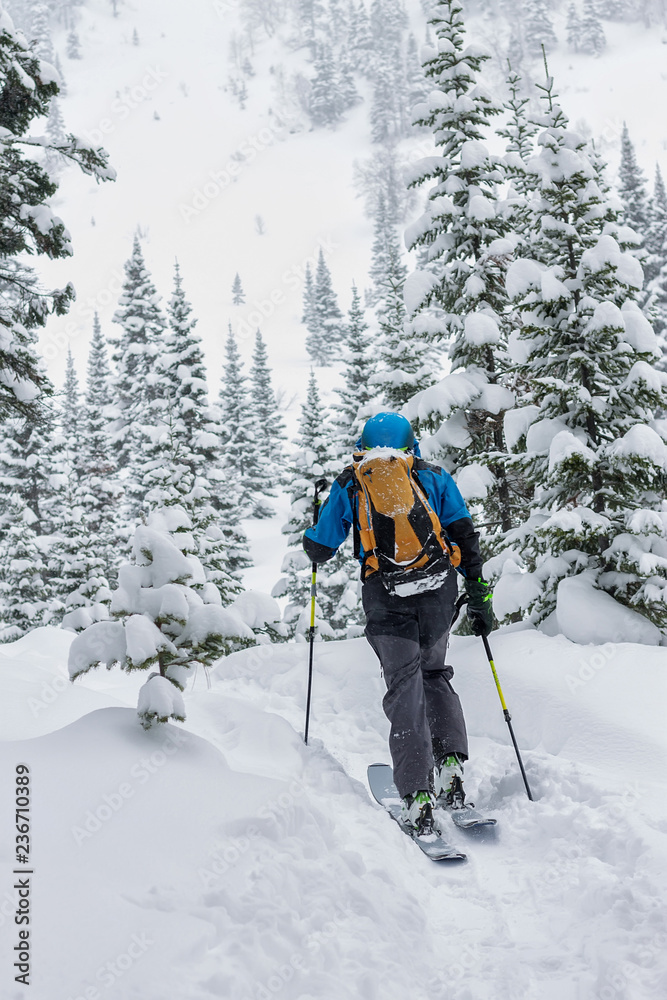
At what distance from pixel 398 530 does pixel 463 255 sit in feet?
28.9

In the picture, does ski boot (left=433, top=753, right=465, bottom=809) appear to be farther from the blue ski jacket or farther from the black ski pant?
the blue ski jacket

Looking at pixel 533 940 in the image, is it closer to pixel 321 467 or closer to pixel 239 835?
pixel 239 835

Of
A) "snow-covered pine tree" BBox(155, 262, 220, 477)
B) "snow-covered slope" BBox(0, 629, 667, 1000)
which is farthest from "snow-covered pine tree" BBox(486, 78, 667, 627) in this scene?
"snow-covered pine tree" BBox(155, 262, 220, 477)

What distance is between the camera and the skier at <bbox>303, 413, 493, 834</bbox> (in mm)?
4402

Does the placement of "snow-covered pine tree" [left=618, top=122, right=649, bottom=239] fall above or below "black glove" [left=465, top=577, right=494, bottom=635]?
above

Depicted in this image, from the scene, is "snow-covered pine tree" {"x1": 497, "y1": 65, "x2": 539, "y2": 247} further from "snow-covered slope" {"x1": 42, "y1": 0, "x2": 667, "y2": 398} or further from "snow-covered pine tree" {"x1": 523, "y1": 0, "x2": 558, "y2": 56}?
"snow-covered pine tree" {"x1": 523, "y1": 0, "x2": 558, "y2": 56}

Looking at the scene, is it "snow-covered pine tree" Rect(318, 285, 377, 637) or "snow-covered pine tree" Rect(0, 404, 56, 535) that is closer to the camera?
"snow-covered pine tree" Rect(318, 285, 377, 637)

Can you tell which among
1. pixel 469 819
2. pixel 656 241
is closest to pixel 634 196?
pixel 656 241

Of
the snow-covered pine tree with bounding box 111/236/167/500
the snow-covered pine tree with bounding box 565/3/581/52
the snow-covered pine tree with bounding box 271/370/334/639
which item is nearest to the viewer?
the snow-covered pine tree with bounding box 271/370/334/639

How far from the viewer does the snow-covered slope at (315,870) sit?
8.43ft

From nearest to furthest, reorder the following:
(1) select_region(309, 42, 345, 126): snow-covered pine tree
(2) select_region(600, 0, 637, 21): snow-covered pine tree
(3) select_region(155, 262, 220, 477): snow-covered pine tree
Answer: (3) select_region(155, 262, 220, 477): snow-covered pine tree → (1) select_region(309, 42, 345, 126): snow-covered pine tree → (2) select_region(600, 0, 637, 21): snow-covered pine tree

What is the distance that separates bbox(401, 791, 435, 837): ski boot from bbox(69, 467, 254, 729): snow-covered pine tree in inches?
59.7

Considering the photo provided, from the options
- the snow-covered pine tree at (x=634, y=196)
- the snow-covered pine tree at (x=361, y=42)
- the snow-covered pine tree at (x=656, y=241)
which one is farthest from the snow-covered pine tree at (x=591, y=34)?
the snow-covered pine tree at (x=656, y=241)

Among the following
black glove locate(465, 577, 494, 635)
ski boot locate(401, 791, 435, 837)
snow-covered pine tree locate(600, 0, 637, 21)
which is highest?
snow-covered pine tree locate(600, 0, 637, 21)
